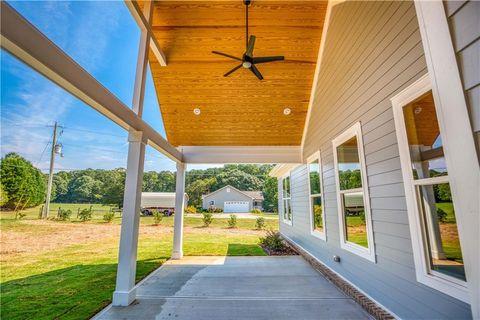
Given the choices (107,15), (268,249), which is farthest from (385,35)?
(268,249)

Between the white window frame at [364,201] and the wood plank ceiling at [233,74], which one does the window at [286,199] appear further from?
the white window frame at [364,201]

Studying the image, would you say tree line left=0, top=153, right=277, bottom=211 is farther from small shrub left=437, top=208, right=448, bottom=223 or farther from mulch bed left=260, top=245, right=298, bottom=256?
small shrub left=437, top=208, right=448, bottom=223

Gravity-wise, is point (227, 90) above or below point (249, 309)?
above

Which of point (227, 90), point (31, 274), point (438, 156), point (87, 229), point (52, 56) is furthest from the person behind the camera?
point (87, 229)

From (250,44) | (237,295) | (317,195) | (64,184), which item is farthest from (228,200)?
(250,44)

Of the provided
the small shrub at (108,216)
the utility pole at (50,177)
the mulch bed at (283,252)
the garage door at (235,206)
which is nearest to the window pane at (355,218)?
the mulch bed at (283,252)

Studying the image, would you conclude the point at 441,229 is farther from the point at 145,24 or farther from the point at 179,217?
the point at 179,217

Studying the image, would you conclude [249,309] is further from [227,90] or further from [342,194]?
[227,90]

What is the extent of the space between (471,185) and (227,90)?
16.1 ft

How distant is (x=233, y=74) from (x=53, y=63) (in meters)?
3.59

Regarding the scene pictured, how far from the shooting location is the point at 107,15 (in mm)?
3412

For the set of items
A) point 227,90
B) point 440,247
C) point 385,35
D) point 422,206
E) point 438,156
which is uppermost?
point 227,90

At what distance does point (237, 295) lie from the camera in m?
3.60

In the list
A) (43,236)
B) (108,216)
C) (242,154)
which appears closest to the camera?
(242,154)
